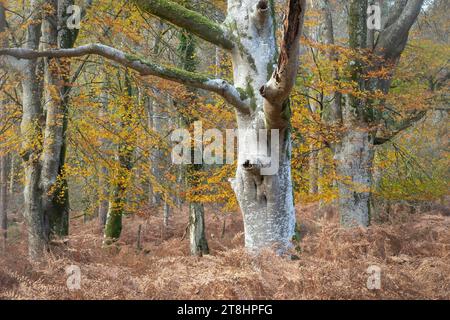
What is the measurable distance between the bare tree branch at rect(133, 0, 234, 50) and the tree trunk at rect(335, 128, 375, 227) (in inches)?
168

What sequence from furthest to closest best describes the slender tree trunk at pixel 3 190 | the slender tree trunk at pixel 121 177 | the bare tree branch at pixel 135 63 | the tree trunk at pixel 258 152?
the slender tree trunk at pixel 3 190 < the slender tree trunk at pixel 121 177 < the tree trunk at pixel 258 152 < the bare tree branch at pixel 135 63

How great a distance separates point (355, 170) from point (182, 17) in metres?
5.08

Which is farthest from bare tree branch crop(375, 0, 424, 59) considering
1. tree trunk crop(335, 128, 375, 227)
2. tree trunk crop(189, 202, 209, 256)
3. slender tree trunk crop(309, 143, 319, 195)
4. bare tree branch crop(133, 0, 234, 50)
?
tree trunk crop(189, 202, 209, 256)

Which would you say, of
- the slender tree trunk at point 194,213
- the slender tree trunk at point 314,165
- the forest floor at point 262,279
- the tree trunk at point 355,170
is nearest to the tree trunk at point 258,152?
the forest floor at point 262,279

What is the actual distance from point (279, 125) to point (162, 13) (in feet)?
6.47

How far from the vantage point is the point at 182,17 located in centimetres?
541

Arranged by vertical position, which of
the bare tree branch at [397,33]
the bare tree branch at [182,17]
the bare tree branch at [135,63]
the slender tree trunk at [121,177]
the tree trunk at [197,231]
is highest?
the bare tree branch at [397,33]

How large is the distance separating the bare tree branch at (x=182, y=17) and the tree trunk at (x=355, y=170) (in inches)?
168

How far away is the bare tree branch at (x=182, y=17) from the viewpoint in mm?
5359

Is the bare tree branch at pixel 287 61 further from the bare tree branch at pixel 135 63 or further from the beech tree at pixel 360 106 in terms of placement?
the beech tree at pixel 360 106

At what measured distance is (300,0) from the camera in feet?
12.4

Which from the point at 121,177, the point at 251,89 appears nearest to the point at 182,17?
the point at 251,89
